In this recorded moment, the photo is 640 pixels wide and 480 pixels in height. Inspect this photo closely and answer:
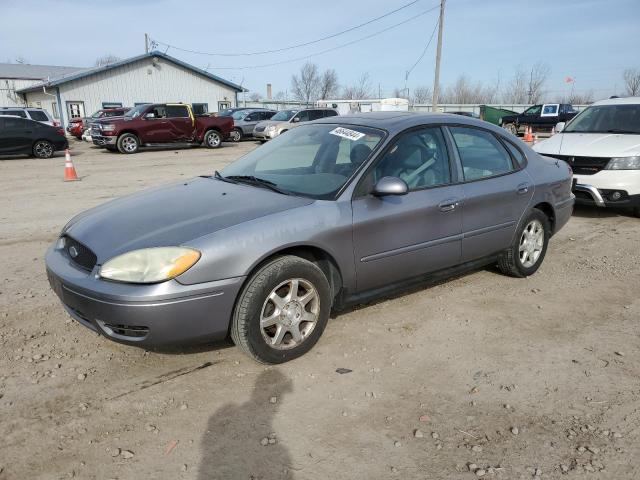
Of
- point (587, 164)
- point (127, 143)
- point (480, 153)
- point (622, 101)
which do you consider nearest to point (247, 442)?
point (480, 153)

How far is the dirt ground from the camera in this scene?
2391 millimetres

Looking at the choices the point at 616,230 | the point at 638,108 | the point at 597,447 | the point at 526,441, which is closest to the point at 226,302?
the point at 526,441

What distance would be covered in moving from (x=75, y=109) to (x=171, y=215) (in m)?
33.9

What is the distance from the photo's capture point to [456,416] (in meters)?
2.76

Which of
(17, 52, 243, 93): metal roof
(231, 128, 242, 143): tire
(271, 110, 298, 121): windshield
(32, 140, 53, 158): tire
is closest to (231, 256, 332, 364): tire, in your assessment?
(32, 140, 53, 158): tire

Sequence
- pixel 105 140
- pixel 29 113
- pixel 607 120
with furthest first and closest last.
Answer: pixel 29 113
pixel 105 140
pixel 607 120

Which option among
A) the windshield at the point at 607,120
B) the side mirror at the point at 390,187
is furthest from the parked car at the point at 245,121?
the side mirror at the point at 390,187

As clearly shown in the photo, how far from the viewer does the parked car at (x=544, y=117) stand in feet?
100

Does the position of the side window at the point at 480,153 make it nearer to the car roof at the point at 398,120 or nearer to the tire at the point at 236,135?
the car roof at the point at 398,120

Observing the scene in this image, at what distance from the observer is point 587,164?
7.35 metres

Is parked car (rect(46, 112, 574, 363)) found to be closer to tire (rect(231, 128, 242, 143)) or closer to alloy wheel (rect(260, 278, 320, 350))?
alloy wheel (rect(260, 278, 320, 350))

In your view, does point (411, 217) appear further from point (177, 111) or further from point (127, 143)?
point (177, 111)

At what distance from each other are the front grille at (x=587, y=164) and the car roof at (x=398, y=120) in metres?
3.66

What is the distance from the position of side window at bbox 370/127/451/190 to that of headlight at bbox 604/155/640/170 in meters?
4.43
